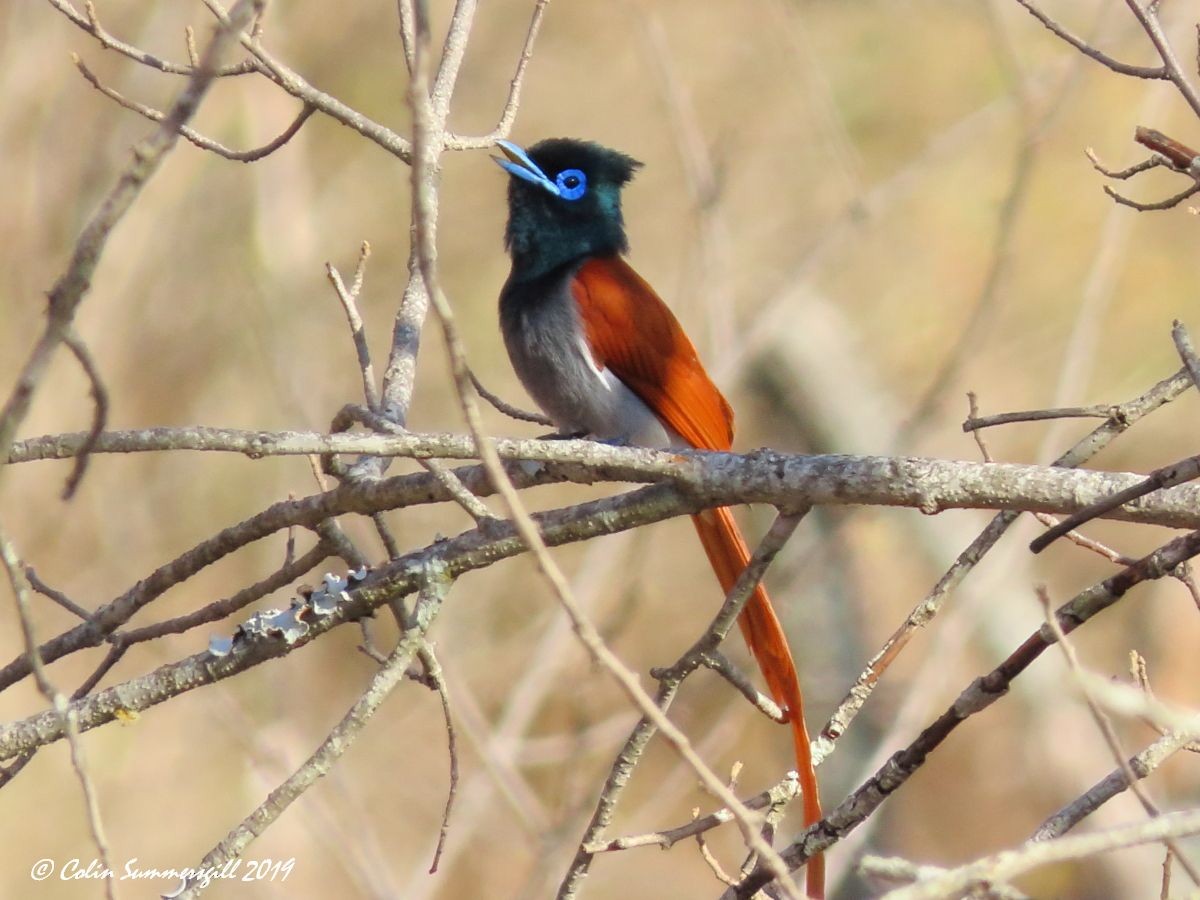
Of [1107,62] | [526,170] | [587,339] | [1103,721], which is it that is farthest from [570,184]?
[1103,721]

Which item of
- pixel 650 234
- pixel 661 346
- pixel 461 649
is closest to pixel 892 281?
pixel 650 234

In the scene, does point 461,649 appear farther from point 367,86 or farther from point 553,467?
point 553,467

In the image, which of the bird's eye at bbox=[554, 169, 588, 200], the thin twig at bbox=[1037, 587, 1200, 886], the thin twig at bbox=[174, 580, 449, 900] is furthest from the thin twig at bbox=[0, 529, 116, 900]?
the bird's eye at bbox=[554, 169, 588, 200]

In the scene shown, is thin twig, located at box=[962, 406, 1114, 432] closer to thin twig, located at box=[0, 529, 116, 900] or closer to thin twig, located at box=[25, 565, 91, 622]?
thin twig, located at box=[0, 529, 116, 900]

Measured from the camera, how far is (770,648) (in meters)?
3.36

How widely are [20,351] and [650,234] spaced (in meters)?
3.93

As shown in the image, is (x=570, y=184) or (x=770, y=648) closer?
(x=770, y=648)

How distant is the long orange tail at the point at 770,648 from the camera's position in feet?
9.03

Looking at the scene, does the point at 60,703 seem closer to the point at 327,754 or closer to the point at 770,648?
the point at 327,754

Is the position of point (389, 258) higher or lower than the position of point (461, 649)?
higher

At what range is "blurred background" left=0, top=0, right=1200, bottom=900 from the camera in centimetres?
655

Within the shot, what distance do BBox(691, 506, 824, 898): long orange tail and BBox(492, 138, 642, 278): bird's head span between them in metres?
1.34

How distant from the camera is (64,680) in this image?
24.6ft

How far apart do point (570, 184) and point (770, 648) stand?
2.19 m
